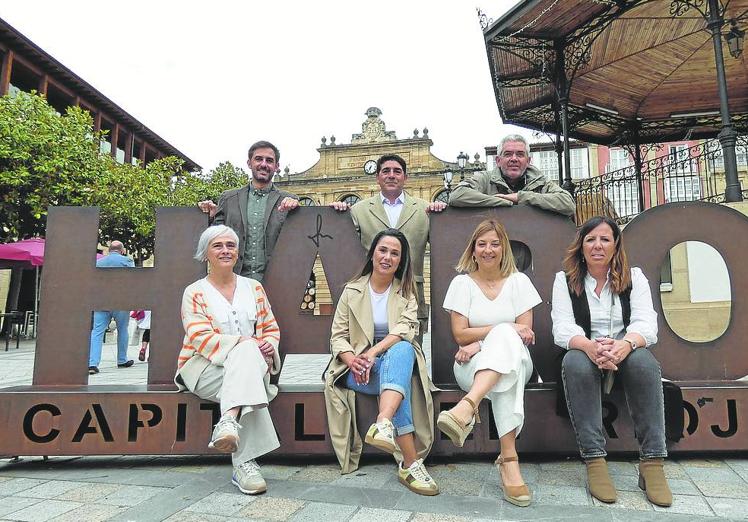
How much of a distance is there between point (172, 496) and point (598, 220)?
2669mm

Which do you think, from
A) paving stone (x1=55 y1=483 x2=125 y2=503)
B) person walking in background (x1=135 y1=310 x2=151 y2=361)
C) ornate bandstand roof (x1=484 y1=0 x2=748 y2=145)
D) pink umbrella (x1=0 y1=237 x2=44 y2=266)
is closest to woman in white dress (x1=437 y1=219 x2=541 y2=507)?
paving stone (x1=55 y1=483 x2=125 y2=503)

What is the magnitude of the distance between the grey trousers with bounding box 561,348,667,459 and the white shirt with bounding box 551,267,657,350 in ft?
0.65

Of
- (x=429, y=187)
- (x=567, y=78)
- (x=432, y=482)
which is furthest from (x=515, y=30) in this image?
(x=429, y=187)

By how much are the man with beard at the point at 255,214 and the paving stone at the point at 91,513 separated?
1734 millimetres

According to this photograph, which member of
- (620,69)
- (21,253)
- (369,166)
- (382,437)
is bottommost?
(382,437)

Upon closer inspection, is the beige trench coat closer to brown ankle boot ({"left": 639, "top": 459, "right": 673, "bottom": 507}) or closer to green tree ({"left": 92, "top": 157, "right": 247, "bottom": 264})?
brown ankle boot ({"left": 639, "top": 459, "right": 673, "bottom": 507})

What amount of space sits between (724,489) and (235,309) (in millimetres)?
2653

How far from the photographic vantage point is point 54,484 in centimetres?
275

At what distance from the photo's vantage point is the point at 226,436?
2.45 m

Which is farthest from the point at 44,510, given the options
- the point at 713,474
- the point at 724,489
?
the point at 713,474

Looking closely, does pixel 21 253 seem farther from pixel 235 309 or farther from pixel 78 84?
pixel 78 84

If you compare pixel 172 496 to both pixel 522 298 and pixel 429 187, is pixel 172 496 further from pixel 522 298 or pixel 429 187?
pixel 429 187

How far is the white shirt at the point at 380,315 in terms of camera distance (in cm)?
310

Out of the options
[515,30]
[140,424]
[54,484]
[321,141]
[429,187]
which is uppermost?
[321,141]
